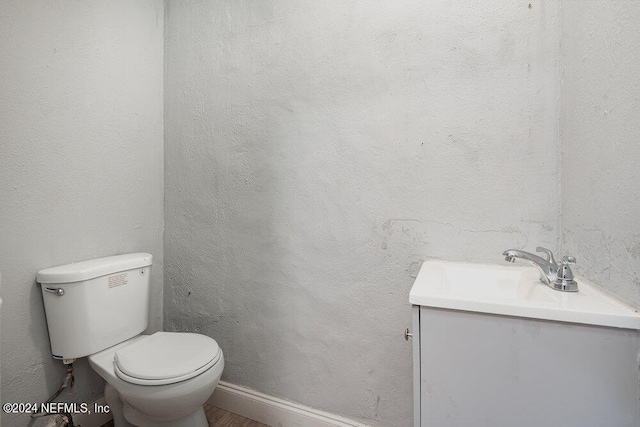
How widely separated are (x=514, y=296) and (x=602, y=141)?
0.49 metres

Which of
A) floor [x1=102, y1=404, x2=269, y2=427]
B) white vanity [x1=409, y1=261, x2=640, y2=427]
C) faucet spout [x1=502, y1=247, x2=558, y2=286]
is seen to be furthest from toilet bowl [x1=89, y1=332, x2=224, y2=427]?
faucet spout [x1=502, y1=247, x2=558, y2=286]

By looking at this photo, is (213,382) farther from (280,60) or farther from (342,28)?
(342,28)

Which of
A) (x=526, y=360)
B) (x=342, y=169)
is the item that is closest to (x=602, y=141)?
(x=526, y=360)

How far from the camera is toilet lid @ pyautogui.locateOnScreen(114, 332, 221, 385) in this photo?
1.05 m

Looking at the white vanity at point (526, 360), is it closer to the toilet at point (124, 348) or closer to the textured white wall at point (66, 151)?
the toilet at point (124, 348)

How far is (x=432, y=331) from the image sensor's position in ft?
2.42

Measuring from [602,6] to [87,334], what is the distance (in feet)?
6.48

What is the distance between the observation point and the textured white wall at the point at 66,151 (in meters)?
1.10

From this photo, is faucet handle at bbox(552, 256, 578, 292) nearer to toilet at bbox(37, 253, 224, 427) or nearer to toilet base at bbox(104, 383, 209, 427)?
toilet at bbox(37, 253, 224, 427)

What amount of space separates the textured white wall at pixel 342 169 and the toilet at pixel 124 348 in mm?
320

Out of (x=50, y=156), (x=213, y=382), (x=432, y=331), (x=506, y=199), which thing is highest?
(x=50, y=156)

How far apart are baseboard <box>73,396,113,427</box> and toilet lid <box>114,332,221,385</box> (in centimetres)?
38

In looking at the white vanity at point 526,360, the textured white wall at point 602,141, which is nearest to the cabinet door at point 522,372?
the white vanity at point 526,360

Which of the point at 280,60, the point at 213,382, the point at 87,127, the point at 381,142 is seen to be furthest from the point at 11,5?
the point at 213,382
